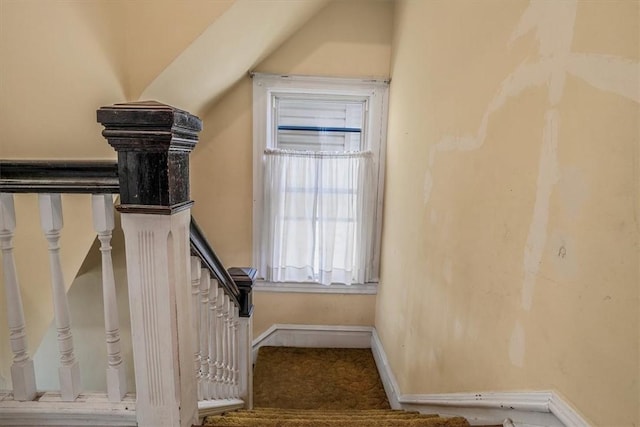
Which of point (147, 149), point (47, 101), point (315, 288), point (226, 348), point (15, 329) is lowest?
point (315, 288)

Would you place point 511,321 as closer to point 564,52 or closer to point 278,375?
point 564,52

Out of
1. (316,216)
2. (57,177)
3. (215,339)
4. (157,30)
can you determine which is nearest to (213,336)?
(215,339)

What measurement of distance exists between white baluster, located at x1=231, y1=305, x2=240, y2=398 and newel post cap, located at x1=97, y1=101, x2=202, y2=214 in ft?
3.51

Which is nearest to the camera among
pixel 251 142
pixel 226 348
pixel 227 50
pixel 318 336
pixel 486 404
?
pixel 486 404

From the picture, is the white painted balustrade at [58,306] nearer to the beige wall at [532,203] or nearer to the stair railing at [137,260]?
the stair railing at [137,260]

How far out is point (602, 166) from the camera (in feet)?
2.23

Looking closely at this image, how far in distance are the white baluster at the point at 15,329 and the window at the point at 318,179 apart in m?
2.10

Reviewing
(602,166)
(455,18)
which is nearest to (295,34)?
(455,18)

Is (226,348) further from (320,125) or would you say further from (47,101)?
(320,125)

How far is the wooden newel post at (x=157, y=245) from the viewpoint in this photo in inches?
26.8

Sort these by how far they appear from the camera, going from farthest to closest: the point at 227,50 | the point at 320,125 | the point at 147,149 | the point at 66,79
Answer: the point at 320,125
the point at 227,50
the point at 66,79
the point at 147,149

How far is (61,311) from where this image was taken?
840 millimetres

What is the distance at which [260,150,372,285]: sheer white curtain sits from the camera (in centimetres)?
286

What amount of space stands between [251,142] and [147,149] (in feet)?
7.29
